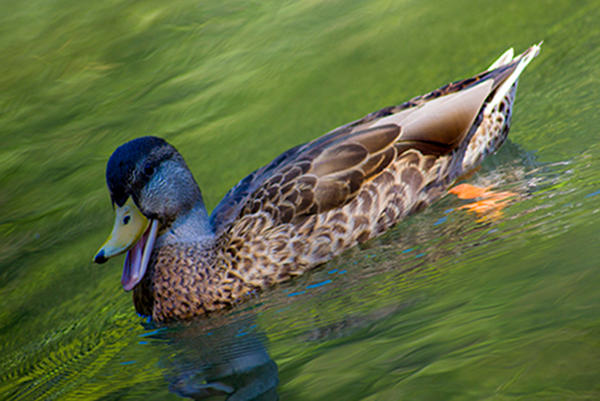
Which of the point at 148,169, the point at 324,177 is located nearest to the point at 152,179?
the point at 148,169

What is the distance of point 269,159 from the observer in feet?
24.5

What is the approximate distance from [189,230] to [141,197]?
0.43 m

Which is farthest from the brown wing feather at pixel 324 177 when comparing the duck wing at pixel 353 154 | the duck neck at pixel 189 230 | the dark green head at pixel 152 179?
the dark green head at pixel 152 179

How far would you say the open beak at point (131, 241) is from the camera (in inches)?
192

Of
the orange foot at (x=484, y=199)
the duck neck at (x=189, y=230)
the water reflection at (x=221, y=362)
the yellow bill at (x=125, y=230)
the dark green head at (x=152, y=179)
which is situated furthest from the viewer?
the duck neck at (x=189, y=230)

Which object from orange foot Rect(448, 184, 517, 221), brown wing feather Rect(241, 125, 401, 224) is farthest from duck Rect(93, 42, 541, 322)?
orange foot Rect(448, 184, 517, 221)

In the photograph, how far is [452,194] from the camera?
17.7ft

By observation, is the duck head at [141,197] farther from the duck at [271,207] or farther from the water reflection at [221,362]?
the water reflection at [221,362]

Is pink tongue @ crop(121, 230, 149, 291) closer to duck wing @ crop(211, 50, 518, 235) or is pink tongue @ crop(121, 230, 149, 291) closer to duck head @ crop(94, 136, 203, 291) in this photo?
duck head @ crop(94, 136, 203, 291)

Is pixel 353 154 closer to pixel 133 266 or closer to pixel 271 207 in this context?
pixel 271 207

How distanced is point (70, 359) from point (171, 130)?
4.39 meters

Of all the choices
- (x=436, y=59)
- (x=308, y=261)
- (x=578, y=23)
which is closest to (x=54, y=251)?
(x=308, y=261)

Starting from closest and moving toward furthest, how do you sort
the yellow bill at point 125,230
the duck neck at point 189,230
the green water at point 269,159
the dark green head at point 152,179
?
the green water at point 269,159 → the yellow bill at point 125,230 → the dark green head at point 152,179 → the duck neck at point 189,230

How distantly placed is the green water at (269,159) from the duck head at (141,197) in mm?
541
